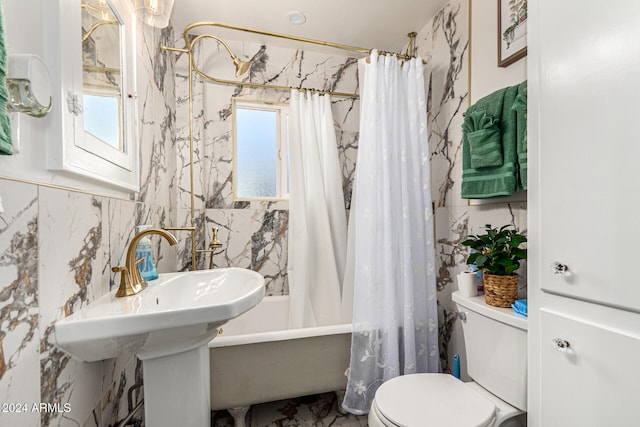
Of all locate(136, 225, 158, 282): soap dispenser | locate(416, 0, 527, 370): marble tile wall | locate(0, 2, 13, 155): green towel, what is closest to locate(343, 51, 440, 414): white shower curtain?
locate(416, 0, 527, 370): marble tile wall

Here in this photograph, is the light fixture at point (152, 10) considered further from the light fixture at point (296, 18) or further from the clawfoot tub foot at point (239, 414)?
the clawfoot tub foot at point (239, 414)

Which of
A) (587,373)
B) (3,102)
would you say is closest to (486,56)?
(587,373)

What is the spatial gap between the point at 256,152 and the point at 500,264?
77.0 inches

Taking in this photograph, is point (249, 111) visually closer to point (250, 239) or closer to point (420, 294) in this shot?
point (250, 239)

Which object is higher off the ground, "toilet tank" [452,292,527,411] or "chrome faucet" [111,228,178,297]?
"chrome faucet" [111,228,178,297]

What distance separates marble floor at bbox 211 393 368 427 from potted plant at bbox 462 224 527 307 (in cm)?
111

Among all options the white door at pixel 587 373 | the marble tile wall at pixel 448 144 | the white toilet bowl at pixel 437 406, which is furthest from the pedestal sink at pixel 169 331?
the marble tile wall at pixel 448 144

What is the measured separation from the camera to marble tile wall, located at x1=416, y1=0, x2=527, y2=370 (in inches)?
72.0

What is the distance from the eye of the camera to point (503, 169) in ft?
4.52

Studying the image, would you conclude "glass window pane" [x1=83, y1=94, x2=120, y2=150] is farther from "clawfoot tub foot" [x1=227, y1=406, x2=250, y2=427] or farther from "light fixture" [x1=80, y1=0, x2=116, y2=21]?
"clawfoot tub foot" [x1=227, y1=406, x2=250, y2=427]

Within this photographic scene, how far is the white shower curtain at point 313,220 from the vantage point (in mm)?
2123

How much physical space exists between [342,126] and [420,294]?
1.55 meters

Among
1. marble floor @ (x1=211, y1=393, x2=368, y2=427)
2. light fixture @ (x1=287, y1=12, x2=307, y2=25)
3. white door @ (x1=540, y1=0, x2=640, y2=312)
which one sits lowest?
marble floor @ (x1=211, y1=393, x2=368, y2=427)

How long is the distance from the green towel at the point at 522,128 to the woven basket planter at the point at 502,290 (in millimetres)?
420
